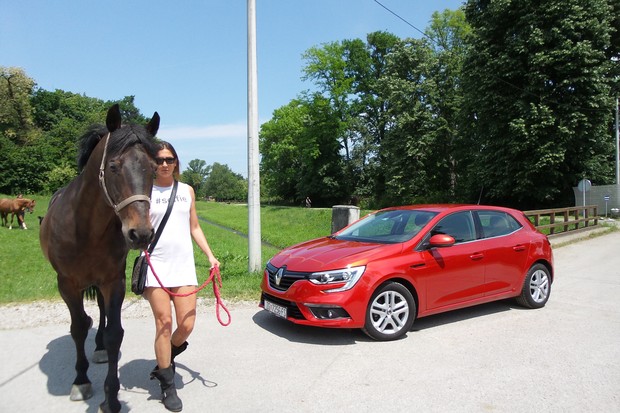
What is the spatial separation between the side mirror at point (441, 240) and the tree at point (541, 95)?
21.3m

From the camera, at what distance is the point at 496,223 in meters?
6.57

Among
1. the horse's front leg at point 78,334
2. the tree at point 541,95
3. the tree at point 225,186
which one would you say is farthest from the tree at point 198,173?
the horse's front leg at point 78,334

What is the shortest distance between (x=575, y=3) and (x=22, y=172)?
62.3 metres

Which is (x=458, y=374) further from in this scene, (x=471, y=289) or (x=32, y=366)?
(x=32, y=366)

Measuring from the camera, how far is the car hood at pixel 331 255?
16.8 feet

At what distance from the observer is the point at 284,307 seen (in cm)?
528

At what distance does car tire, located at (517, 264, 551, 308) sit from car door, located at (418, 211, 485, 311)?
1.00 meters

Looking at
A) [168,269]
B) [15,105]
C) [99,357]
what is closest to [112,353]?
[168,269]

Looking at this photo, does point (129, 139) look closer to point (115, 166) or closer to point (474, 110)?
point (115, 166)

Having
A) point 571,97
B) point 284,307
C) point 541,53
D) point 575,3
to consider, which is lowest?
point 284,307

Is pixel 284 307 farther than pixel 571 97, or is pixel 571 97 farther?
pixel 571 97

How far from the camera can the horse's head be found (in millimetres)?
2695

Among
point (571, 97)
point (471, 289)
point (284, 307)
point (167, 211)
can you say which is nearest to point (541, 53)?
point (571, 97)

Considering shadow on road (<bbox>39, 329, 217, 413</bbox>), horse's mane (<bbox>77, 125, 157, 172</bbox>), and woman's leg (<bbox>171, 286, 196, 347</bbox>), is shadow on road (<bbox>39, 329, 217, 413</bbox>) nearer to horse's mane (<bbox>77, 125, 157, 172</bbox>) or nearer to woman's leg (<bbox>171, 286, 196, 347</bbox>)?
woman's leg (<bbox>171, 286, 196, 347</bbox>)
